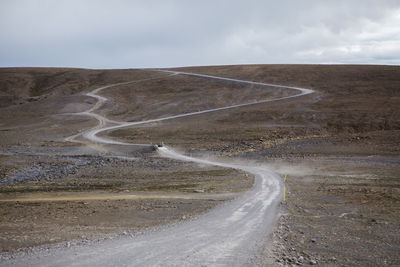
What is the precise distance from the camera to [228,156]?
34.1 meters

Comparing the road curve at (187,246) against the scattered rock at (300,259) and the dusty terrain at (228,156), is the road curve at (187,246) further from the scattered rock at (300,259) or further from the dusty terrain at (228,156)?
the scattered rock at (300,259)

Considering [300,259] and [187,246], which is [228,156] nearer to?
[187,246]

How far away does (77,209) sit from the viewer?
50.5ft

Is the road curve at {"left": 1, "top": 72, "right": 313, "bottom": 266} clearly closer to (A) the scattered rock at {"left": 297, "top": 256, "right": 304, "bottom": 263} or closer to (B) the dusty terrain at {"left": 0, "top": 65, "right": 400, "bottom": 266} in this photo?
(B) the dusty terrain at {"left": 0, "top": 65, "right": 400, "bottom": 266}

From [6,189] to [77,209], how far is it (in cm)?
899

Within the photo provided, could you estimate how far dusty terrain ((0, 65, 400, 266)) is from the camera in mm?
11711

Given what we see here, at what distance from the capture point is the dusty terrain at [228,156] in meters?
11.7

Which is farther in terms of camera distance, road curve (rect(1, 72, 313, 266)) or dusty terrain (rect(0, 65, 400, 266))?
dusty terrain (rect(0, 65, 400, 266))

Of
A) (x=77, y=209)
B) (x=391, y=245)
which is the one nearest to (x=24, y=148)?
(x=77, y=209)

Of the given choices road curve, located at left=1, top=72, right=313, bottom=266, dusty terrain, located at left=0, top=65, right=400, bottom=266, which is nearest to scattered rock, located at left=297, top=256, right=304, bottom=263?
dusty terrain, located at left=0, top=65, right=400, bottom=266

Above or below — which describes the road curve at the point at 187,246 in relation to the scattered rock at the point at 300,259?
below

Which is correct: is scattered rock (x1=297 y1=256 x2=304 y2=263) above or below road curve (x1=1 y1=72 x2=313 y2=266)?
above

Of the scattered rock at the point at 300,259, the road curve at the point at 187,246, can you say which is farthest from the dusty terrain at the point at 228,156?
the road curve at the point at 187,246

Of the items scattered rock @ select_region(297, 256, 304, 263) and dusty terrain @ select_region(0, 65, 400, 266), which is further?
dusty terrain @ select_region(0, 65, 400, 266)
